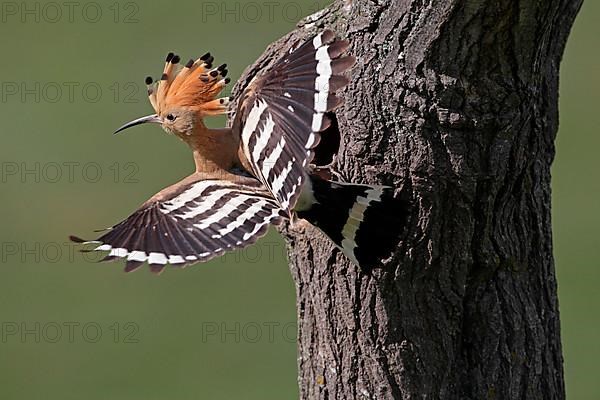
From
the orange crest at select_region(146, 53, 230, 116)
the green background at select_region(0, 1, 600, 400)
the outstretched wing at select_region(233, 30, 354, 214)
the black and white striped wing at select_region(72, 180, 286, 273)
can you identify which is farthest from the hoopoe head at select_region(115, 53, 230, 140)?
the green background at select_region(0, 1, 600, 400)

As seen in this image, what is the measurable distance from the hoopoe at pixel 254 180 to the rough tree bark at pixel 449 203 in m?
0.10

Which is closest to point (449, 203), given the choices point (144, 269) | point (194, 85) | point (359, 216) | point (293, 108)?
point (359, 216)

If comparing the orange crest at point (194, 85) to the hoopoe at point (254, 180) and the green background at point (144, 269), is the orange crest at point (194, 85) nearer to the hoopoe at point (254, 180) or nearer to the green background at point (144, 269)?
the hoopoe at point (254, 180)

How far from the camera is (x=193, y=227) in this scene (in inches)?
136

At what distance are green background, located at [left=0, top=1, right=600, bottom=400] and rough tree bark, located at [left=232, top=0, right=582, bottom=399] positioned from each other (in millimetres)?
3601

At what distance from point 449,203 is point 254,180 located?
0.67m

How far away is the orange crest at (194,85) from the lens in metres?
3.72

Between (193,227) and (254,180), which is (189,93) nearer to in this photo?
(254,180)

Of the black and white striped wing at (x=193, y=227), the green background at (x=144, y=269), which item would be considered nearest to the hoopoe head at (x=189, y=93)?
the black and white striped wing at (x=193, y=227)

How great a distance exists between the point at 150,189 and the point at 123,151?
89cm

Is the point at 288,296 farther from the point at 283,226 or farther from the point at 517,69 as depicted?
the point at 517,69

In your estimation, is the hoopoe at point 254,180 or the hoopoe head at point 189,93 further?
the hoopoe head at point 189,93

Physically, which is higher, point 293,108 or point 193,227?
point 293,108

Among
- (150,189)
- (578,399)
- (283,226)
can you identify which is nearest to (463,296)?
(283,226)
